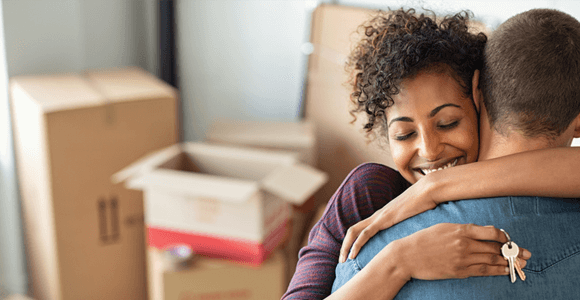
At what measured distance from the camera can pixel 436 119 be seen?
0.89m

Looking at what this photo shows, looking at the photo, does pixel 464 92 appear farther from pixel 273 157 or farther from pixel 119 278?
pixel 119 278

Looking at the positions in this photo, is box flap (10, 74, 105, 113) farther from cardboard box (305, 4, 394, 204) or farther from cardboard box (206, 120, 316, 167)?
cardboard box (305, 4, 394, 204)

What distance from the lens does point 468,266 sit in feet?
2.12

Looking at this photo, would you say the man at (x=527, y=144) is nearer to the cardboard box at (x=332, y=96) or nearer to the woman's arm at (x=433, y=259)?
the woman's arm at (x=433, y=259)

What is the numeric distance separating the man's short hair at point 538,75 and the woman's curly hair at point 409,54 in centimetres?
12

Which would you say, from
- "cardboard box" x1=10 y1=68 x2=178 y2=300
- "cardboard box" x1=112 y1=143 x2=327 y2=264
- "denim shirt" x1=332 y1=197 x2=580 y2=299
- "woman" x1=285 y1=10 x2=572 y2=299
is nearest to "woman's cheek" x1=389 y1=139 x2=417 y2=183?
"woman" x1=285 y1=10 x2=572 y2=299

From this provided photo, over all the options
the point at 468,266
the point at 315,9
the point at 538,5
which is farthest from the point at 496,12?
the point at 468,266

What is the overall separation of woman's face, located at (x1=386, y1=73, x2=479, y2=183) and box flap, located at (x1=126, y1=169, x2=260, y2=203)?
923 millimetres

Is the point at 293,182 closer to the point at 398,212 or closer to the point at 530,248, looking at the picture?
the point at 398,212

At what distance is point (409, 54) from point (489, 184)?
274mm

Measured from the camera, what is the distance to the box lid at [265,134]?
2.21 meters

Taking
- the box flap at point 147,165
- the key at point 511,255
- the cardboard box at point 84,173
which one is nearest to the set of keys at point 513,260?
the key at point 511,255

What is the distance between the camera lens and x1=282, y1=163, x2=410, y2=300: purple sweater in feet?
2.95

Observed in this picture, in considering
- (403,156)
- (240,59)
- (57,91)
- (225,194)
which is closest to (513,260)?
(403,156)
